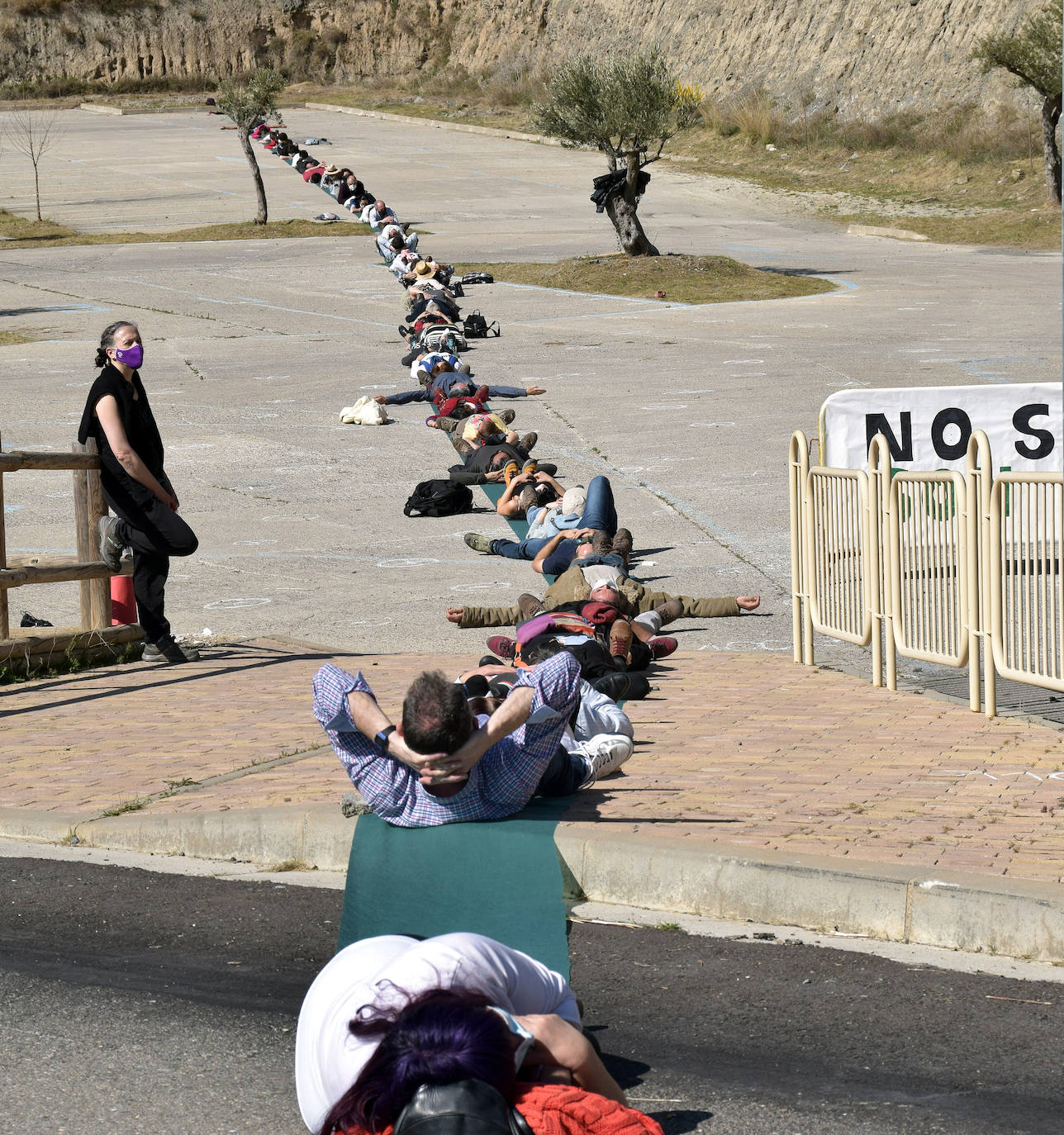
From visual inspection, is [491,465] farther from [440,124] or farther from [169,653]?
[440,124]

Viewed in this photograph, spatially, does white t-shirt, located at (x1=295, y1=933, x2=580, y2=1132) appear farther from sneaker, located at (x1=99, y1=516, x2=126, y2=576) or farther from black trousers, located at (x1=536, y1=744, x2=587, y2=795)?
sneaker, located at (x1=99, y1=516, x2=126, y2=576)

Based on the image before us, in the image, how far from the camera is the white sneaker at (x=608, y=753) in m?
6.80

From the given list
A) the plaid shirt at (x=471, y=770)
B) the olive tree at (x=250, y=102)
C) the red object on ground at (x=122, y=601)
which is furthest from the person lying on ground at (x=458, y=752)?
the olive tree at (x=250, y=102)

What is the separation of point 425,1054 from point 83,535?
7180 millimetres

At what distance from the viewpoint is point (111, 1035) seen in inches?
183

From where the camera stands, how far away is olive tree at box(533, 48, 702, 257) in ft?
120

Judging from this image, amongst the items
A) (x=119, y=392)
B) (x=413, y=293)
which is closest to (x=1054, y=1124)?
(x=119, y=392)

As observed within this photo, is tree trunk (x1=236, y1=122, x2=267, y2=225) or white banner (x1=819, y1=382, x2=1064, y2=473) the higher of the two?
tree trunk (x1=236, y1=122, x2=267, y2=225)

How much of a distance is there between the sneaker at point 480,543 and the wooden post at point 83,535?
13.7ft

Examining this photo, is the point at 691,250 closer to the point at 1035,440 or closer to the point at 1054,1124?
the point at 1035,440

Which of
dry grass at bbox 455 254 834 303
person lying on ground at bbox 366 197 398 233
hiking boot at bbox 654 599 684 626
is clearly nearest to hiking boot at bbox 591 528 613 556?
hiking boot at bbox 654 599 684 626

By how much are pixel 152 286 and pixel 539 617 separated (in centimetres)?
2959

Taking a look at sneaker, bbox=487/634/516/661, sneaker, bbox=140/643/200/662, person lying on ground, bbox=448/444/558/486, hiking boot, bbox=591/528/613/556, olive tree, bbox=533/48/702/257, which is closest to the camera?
sneaker, bbox=487/634/516/661

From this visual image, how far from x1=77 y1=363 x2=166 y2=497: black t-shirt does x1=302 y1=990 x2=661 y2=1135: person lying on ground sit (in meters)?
6.36
